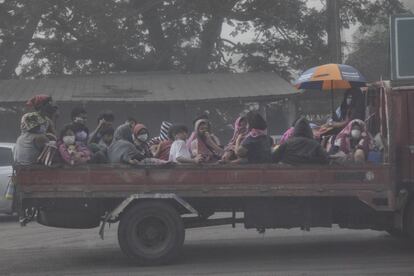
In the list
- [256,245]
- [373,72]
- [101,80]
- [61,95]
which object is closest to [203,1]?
[101,80]

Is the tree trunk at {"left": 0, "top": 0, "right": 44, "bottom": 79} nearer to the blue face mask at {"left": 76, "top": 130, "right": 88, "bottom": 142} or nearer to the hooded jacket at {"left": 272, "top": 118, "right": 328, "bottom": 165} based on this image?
the blue face mask at {"left": 76, "top": 130, "right": 88, "bottom": 142}

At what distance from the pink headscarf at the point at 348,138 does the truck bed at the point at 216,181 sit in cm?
46

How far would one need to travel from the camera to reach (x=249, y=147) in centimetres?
859

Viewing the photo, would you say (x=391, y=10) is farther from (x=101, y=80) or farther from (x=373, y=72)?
(x=101, y=80)

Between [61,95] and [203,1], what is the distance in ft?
23.5

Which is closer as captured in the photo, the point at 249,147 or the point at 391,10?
the point at 249,147

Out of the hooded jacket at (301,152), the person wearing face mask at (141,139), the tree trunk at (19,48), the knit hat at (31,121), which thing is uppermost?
the tree trunk at (19,48)

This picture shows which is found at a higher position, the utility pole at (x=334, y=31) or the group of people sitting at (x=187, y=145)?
the utility pole at (x=334, y=31)

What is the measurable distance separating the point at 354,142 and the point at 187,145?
2.16 m

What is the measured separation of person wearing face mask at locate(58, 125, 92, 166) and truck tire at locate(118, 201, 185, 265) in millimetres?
874

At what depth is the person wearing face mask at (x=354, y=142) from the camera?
8.50m

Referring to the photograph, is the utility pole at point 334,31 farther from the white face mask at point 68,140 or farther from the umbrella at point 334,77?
the white face mask at point 68,140

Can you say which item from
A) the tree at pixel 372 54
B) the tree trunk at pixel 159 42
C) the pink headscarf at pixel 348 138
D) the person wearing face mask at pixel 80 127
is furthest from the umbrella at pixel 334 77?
the tree at pixel 372 54

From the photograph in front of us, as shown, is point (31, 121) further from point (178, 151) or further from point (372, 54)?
point (372, 54)
